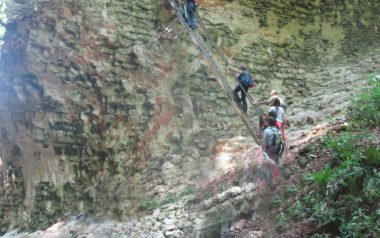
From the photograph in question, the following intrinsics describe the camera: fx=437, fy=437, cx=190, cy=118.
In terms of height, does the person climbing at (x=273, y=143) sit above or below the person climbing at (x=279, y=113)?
below

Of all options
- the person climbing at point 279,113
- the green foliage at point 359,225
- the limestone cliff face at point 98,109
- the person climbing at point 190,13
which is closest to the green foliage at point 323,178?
the green foliage at point 359,225

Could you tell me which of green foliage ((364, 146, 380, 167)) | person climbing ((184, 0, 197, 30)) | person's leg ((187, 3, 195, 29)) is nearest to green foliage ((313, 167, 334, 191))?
green foliage ((364, 146, 380, 167))

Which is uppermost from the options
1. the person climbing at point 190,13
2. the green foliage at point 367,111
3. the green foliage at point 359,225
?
the person climbing at point 190,13

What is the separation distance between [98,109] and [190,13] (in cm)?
327

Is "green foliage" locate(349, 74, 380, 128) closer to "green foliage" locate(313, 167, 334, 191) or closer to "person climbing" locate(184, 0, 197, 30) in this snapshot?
"green foliage" locate(313, 167, 334, 191)

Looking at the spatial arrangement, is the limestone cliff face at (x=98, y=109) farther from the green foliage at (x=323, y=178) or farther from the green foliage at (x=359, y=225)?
the green foliage at (x=359, y=225)

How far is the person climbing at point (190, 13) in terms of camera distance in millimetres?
10551

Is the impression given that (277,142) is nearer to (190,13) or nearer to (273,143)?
(273,143)

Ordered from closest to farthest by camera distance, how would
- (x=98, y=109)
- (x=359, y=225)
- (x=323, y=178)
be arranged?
(x=359, y=225), (x=323, y=178), (x=98, y=109)

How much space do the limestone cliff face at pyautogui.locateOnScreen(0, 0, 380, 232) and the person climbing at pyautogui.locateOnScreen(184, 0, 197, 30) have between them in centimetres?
44

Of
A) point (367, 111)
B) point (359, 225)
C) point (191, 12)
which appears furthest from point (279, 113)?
point (191, 12)

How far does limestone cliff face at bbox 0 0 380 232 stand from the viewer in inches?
368

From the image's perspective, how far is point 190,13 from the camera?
1070 centimetres

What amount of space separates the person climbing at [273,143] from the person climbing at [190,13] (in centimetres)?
459
